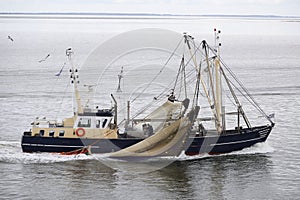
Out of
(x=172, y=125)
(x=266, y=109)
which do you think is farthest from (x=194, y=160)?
(x=266, y=109)

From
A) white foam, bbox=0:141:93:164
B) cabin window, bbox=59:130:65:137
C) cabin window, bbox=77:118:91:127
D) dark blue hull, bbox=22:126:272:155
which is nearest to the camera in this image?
white foam, bbox=0:141:93:164

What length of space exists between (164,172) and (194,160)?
3.48m

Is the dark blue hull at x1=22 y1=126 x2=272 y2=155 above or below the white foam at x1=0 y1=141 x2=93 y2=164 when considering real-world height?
above

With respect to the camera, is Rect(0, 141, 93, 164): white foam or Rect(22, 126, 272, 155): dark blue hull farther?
Rect(22, 126, 272, 155): dark blue hull

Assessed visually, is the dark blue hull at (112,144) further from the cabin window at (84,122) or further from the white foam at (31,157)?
the cabin window at (84,122)

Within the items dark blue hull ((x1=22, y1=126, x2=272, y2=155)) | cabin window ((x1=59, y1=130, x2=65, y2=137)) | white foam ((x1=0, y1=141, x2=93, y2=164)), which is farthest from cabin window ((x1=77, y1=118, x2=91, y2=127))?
white foam ((x1=0, y1=141, x2=93, y2=164))

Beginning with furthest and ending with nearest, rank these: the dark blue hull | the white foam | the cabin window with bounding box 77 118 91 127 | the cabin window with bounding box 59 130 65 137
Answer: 1. the cabin window with bounding box 59 130 65 137
2. the cabin window with bounding box 77 118 91 127
3. the dark blue hull
4. the white foam

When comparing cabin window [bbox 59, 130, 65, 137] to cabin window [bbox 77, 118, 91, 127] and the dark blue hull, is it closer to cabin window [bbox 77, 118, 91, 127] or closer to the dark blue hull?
the dark blue hull

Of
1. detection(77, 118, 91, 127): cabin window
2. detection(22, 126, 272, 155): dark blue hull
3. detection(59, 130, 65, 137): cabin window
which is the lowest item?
detection(22, 126, 272, 155): dark blue hull

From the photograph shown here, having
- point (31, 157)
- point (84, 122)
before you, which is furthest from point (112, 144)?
point (31, 157)

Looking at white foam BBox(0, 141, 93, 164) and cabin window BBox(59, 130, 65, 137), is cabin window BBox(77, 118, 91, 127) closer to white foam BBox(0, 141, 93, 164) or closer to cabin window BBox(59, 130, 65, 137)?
cabin window BBox(59, 130, 65, 137)

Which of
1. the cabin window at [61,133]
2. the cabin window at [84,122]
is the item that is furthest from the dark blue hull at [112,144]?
the cabin window at [84,122]

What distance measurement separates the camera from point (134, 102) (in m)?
58.7

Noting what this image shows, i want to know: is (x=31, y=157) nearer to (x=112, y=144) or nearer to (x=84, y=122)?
(x=84, y=122)
